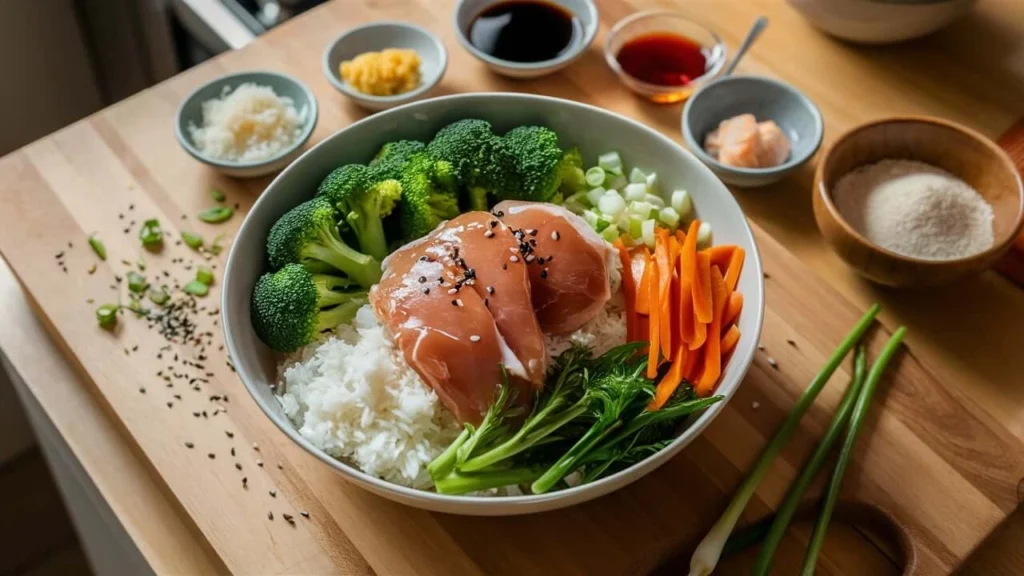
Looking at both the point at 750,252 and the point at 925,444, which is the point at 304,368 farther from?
the point at 925,444

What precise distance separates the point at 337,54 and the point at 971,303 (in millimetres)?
1459

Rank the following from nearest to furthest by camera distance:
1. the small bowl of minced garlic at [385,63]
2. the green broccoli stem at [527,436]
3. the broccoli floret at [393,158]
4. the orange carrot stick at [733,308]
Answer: the green broccoli stem at [527,436]
the orange carrot stick at [733,308]
the broccoli floret at [393,158]
the small bowl of minced garlic at [385,63]

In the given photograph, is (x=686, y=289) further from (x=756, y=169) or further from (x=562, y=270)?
(x=756, y=169)

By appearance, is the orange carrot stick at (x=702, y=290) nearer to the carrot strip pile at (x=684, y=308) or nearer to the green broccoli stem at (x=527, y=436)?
the carrot strip pile at (x=684, y=308)

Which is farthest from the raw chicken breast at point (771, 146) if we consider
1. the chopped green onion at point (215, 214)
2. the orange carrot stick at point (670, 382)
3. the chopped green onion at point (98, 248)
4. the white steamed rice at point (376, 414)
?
the chopped green onion at point (98, 248)

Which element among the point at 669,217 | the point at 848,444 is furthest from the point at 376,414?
the point at 848,444

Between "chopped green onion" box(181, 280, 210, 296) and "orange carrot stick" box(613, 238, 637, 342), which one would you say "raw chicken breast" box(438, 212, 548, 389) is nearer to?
"orange carrot stick" box(613, 238, 637, 342)

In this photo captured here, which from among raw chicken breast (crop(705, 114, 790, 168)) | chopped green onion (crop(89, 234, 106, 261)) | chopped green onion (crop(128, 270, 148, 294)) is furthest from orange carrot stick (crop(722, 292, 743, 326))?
chopped green onion (crop(89, 234, 106, 261))

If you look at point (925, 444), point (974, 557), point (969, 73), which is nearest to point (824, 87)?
point (969, 73)

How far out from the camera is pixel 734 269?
150 cm

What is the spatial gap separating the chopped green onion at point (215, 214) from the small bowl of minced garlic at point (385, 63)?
38cm

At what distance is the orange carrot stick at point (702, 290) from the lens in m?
1.45

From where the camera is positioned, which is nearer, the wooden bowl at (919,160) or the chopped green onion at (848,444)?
the chopped green onion at (848,444)

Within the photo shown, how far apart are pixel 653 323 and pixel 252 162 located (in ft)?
2.94
